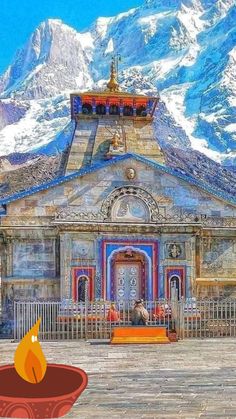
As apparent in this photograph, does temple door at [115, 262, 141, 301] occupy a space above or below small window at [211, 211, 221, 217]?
below

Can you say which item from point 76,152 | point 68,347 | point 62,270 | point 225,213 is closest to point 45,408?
point 68,347

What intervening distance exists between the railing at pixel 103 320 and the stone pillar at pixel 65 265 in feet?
9.04

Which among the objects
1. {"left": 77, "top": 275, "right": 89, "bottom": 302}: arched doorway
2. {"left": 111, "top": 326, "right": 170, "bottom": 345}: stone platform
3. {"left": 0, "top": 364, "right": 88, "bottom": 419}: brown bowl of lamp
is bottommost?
{"left": 111, "top": 326, "right": 170, "bottom": 345}: stone platform

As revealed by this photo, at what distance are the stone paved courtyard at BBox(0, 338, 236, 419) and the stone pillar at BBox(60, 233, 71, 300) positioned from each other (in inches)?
237

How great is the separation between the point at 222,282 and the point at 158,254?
8.86 ft

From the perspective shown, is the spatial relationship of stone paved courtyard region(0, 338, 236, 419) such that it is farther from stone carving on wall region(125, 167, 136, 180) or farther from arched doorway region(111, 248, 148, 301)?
stone carving on wall region(125, 167, 136, 180)

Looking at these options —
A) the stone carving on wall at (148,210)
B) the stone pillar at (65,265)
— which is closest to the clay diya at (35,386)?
the stone pillar at (65,265)

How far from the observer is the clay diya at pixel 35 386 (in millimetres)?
7098

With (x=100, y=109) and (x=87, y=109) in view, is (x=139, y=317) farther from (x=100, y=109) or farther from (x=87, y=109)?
(x=87, y=109)

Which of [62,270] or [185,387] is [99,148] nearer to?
[62,270]

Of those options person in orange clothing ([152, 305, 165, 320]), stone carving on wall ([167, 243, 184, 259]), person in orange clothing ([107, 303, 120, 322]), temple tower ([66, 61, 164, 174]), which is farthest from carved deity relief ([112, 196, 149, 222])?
temple tower ([66, 61, 164, 174])

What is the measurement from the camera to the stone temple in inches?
1069

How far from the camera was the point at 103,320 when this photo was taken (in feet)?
73.3

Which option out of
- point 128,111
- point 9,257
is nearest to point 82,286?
point 9,257
